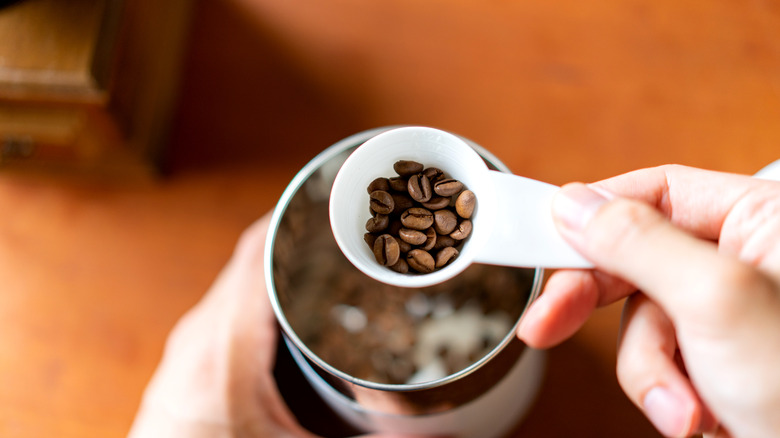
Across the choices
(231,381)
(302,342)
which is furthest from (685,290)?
(231,381)

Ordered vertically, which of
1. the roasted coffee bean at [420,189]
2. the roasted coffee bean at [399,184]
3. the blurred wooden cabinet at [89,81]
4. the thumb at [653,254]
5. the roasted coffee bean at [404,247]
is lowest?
the blurred wooden cabinet at [89,81]

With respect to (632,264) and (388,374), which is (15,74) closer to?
(388,374)

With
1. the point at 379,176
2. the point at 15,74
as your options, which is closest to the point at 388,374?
the point at 379,176

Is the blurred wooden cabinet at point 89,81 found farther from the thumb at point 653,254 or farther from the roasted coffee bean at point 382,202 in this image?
the thumb at point 653,254

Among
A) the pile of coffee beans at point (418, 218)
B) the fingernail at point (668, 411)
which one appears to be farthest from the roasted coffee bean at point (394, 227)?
the fingernail at point (668, 411)

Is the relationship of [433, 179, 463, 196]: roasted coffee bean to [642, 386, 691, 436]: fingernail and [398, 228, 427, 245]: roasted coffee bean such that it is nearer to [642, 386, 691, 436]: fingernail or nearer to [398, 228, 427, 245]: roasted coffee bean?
[398, 228, 427, 245]: roasted coffee bean

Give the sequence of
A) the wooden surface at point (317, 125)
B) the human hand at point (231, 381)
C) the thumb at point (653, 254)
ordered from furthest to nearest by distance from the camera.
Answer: the wooden surface at point (317, 125) → the human hand at point (231, 381) → the thumb at point (653, 254)
